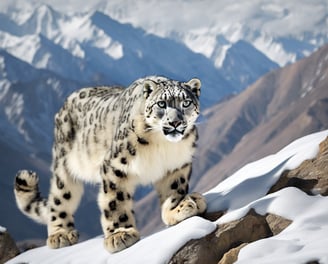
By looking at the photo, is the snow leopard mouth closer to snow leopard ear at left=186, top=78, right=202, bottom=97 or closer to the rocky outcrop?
snow leopard ear at left=186, top=78, right=202, bottom=97

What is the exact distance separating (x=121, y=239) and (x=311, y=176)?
358 cm

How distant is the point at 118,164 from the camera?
1074 cm

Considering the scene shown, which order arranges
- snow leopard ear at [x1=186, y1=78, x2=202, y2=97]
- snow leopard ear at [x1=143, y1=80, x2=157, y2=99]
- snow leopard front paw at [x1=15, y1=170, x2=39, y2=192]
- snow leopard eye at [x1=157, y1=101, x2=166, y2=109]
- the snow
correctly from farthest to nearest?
snow leopard front paw at [x1=15, y1=170, x2=39, y2=192], snow leopard ear at [x1=186, y1=78, x2=202, y2=97], snow leopard ear at [x1=143, y1=80, x2=157, y2=99], snow leopard eye at [x1=157, y1=101, x2=166, y2=109], the snow

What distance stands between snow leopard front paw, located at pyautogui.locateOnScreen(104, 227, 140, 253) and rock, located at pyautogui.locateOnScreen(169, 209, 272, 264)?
1.62m

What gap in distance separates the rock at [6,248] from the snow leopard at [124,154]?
244 cm

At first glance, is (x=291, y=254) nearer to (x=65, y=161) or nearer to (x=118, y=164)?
(x=118, y=164)

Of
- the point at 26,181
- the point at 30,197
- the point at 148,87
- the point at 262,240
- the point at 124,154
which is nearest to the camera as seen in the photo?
the point at 262,240

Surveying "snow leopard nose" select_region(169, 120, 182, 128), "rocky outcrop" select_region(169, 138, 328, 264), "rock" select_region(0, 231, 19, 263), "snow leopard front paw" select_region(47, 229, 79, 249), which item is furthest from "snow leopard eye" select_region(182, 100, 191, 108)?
"rock" select_region(0, 231, 19, 263)

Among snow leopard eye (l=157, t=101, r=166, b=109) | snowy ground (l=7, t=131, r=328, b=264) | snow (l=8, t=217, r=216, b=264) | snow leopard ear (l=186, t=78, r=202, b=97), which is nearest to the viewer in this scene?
snowy ground (l=7, t=131, r=328, b=264)

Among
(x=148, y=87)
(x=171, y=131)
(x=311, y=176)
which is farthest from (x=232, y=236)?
(x=148, y=87)

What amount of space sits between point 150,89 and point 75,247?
4.10m

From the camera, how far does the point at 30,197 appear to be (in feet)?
45.8

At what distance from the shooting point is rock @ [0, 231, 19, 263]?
49.5 feet

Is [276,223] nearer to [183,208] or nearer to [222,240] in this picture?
[222,240]
